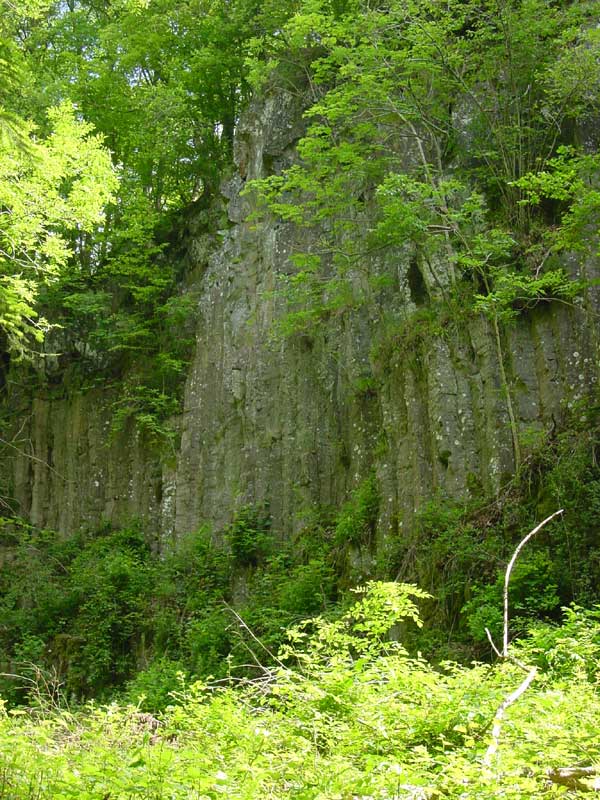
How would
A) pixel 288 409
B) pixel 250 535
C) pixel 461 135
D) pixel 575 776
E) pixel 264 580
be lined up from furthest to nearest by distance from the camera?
pixel 288 409, pixel 250 535, pixel 264 580, pixel 461 135, pixel 575 776

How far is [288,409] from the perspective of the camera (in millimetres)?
17797

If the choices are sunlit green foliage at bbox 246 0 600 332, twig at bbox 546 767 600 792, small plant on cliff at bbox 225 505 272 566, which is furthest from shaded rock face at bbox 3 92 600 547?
twig at bbox 546 767 600 792

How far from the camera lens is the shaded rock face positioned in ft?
41.7

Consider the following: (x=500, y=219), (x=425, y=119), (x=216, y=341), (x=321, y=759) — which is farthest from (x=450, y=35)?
(x=321, y=759)

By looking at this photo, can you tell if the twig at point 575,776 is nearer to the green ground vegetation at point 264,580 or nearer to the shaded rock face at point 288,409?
the green ground vegetation at point 264,580

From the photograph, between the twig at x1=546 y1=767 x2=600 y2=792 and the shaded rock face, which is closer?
the twig at x1=546 y1=767 x2=600 y2=792

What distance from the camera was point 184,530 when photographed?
19422 millimetres

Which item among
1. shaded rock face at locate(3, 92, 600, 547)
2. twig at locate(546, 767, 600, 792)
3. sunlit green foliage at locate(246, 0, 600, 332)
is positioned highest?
sunlit green foliage at locate(246, 0, 600, 332)

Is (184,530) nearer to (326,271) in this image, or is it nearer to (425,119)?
(326,271)

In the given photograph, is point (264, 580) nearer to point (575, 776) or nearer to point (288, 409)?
point (288, 409)

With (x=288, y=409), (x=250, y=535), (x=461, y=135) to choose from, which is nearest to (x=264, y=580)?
(x=250, y=535)

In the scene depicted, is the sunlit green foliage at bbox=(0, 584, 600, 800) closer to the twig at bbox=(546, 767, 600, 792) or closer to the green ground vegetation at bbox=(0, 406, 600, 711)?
the twig at bbox=(546, 767, 600, 792)

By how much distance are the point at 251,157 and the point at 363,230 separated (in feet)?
15.4

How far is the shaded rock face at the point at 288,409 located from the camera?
12719 millimetres
